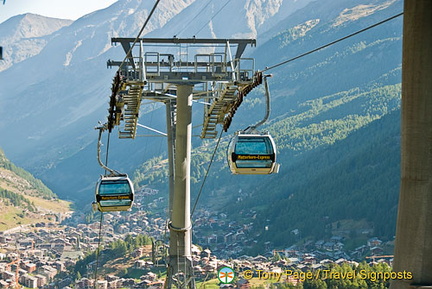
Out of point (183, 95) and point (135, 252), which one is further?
point (135, 252)

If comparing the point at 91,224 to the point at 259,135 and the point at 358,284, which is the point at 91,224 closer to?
the point at 358,284

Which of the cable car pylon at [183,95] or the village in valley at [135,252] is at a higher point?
the cable car pylon at [183,95]

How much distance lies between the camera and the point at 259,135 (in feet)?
36.6

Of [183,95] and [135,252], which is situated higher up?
[183,95]

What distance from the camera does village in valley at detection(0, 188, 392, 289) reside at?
323 ft

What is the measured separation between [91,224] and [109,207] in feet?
581

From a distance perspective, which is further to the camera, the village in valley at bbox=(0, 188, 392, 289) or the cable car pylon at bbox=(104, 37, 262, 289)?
the village in valley at bbox=(0, 188, 392, 289)

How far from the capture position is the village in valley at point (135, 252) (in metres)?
98.3

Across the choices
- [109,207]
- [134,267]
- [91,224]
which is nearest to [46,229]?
[91,224]

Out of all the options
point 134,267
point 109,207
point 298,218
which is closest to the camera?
point 109,207

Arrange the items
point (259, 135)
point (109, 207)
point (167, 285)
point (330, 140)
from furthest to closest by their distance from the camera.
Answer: point (330, 140)
point (109, 207)
point (167, 285)
point (259, 135)

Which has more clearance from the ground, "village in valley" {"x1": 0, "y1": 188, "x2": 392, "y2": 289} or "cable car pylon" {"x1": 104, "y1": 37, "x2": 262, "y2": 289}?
"cable car pylon" {"x1": 104, "y1": 37, "x2": 262, "y2": 289}

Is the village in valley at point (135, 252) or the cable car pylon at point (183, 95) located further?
the village in valley at point (135, 252)

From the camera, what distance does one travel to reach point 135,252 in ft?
362
